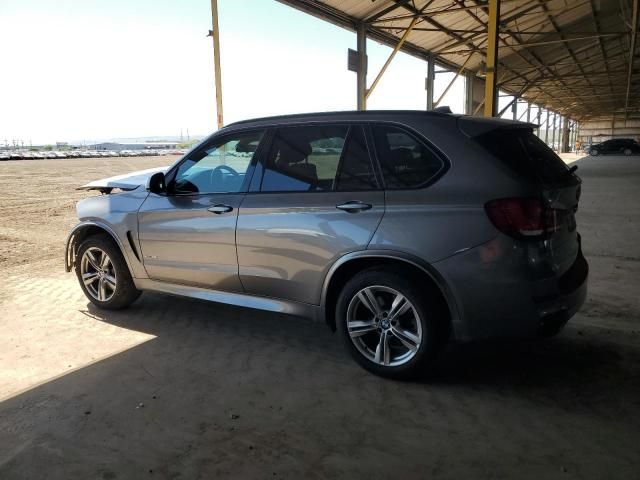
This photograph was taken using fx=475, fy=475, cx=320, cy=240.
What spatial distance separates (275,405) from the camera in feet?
9.42

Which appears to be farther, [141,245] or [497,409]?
[141,245]

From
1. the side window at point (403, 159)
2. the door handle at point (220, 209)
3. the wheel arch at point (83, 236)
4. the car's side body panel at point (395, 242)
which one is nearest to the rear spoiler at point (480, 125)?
the car's side body panel at point (395, 242)

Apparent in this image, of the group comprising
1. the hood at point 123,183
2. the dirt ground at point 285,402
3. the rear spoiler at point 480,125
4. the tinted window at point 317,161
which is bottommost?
the dirt ground at point 285,402

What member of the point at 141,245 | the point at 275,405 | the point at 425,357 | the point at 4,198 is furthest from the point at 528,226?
the point at 4,198

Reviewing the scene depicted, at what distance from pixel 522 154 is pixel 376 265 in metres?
1.13

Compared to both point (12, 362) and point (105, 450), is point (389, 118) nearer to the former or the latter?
point (105, 450)

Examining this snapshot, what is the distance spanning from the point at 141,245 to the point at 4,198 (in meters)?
11.0

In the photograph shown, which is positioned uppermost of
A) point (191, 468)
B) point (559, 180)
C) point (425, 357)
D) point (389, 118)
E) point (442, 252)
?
point (389, 118)

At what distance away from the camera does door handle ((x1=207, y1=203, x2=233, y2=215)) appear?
357 centimetres

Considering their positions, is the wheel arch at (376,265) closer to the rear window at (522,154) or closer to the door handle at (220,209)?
the rear window at (522,154)

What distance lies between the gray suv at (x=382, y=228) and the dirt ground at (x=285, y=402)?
0.40m

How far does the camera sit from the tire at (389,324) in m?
2.95

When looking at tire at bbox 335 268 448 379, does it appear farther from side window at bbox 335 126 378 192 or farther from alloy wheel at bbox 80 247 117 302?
alloy wheel at bbox 80 247 117 302

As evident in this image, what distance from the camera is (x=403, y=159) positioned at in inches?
120
